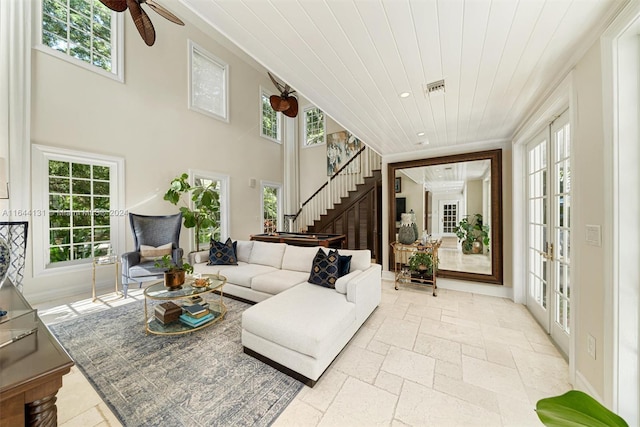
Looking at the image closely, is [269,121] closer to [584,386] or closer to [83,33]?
[83,33]

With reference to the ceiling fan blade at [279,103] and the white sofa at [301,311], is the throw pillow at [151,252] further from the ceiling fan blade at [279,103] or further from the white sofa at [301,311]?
the ceiling fan blade at [279,103]

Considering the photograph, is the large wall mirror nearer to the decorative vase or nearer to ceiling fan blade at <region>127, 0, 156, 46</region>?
ceiling fan blade at <region>127, 0, 156, 46</region>

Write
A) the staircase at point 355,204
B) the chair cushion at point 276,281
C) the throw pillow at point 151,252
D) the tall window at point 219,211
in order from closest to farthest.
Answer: the chair cushion at point 276,281
the throw pillow at point 151,252
the tall window at point 219,211
the staircase at point 355,204

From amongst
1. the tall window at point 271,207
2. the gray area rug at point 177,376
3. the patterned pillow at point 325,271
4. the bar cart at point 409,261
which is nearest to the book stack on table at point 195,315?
the gray area rug at point 177,376

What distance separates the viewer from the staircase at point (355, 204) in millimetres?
6047

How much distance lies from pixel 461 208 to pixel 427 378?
289 centimetres

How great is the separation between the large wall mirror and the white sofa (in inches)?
68.9

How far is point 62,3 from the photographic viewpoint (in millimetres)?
3744

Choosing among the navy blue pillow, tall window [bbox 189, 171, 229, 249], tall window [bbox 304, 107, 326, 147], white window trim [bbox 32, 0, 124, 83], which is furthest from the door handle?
white window trim [bbox 32, 0, 124, 83]

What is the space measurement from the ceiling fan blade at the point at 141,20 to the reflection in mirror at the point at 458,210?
4.44 m

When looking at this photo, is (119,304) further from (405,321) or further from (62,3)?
(62,3)

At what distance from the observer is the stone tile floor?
5.12 ft

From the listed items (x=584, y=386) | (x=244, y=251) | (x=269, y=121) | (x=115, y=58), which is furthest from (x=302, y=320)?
(x=269, y=121)

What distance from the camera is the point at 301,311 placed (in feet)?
6.93
